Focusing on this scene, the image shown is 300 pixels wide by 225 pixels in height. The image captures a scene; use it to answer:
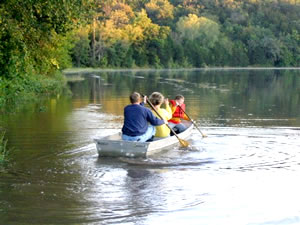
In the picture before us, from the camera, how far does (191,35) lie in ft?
408

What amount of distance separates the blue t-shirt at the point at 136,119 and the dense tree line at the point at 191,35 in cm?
7167

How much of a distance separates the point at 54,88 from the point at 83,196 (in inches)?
1096

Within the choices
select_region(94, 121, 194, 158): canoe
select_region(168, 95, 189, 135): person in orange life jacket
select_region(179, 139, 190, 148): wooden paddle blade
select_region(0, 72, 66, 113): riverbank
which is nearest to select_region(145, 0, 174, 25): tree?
select_region(0, 72, 66, 113): riverbank

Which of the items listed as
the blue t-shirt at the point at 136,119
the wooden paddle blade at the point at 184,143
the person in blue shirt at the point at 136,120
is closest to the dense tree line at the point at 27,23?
the person in blue shirt at the point at 136,120

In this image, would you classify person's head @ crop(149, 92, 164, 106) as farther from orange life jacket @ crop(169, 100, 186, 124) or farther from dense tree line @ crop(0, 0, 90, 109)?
dense tree line @ crop(0, 0, 90, 109)

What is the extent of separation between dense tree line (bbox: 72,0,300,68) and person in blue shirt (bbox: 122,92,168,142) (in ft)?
235

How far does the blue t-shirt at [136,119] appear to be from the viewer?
1419 cm

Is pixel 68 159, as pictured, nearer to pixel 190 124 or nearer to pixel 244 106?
pixel 190 124

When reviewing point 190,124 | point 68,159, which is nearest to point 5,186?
point 68,159

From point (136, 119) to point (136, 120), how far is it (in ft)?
0.08

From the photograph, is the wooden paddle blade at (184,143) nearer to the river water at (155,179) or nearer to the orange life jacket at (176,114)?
the river water at (155,179)

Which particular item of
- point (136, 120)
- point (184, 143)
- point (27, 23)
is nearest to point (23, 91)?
point (27, 23)

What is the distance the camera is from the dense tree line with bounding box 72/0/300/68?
333 feet

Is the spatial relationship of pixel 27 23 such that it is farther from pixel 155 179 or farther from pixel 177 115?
pixel 155 179
